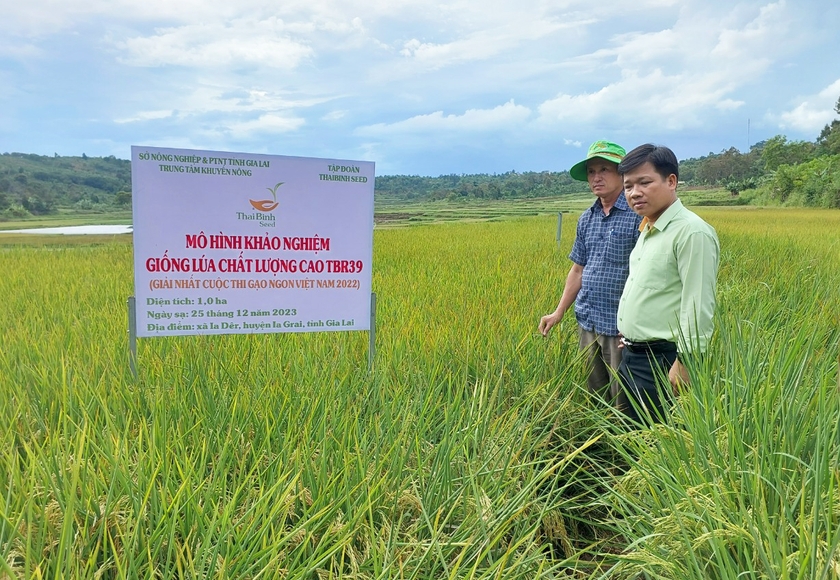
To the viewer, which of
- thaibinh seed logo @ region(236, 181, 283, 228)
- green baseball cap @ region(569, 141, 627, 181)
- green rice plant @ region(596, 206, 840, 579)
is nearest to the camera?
green rice plant @ region(596, 206, 840, 579)

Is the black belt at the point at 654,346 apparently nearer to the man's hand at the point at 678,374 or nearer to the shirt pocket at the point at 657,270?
the man's hand at the point at 678,374

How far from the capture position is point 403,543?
130 cm

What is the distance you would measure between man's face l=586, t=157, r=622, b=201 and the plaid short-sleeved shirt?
0.17 ft

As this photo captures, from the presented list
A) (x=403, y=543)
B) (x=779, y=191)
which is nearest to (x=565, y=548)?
(x=403, y=543)

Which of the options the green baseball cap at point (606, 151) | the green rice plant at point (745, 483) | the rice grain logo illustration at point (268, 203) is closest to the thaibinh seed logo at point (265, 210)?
the rice grain logo illustration at point (268, 203)

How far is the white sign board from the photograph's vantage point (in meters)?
2.13

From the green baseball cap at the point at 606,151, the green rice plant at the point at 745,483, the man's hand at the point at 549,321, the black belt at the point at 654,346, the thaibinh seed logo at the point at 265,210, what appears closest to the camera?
the green rice plant at the point at 745,483

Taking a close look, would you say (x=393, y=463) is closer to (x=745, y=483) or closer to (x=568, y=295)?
(x=745, y=483)

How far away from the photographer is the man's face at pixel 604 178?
7.84ft

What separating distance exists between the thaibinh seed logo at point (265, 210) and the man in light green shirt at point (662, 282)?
139cm

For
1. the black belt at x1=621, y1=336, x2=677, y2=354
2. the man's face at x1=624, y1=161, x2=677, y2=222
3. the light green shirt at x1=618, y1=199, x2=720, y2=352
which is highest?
the man's face at x1=624, y1=161, x2=677, y2=222

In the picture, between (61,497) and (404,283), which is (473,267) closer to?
(404,283)

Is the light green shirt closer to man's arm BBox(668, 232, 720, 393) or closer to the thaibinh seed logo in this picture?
man's arm BBox(668, 232, 720, 393)

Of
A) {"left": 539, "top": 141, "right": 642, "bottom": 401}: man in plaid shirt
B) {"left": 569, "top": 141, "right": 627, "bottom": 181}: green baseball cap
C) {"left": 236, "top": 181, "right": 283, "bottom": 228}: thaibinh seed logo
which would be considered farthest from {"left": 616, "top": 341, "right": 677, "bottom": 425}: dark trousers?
{"left": 236, "top": 181, "right": 283, "bottom": 228}: thaibinh seed logo
